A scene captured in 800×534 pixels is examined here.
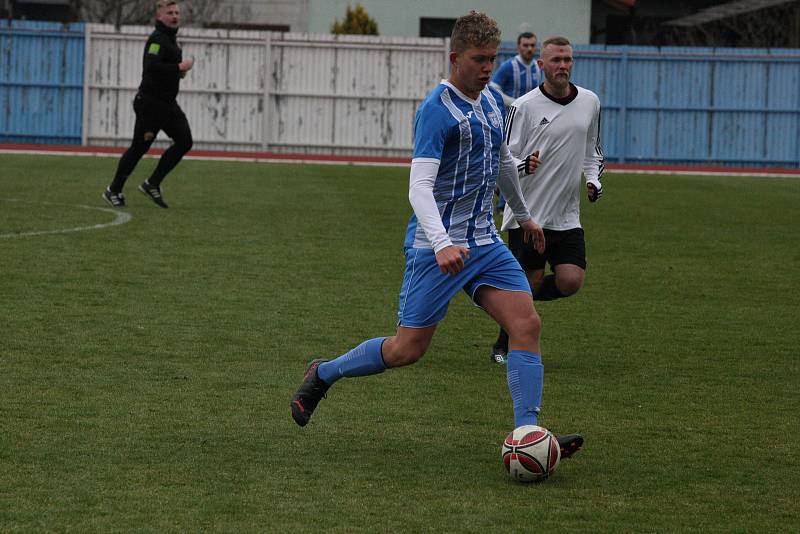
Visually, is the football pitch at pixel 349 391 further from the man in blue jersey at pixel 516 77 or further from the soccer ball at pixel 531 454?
the man in blue jersey at pixel 516 77

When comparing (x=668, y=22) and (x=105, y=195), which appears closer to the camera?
(x=105, y=195)

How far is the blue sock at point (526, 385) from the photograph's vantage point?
18.0ft

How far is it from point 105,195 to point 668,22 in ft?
83.8

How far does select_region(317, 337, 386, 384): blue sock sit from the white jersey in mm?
2112

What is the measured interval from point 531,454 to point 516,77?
11.6 meters

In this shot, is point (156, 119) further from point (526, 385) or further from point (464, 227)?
point (526, 385)

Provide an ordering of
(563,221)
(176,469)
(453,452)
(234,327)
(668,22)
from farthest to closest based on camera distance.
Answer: (668,22), (234,327), (563,221), (453,452), (176,469)

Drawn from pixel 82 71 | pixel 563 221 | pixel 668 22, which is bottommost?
pixel 563 221

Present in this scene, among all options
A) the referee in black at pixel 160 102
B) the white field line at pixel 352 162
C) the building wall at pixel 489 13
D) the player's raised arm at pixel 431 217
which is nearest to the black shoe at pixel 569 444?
the player's raised arm at pixel 431 217

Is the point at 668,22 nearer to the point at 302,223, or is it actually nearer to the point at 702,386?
the point at 302,223

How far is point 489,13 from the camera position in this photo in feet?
120

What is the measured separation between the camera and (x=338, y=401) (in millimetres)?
6672

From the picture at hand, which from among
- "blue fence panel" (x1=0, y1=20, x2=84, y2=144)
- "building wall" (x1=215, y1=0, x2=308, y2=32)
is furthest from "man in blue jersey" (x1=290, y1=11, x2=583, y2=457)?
"building wall" (x1=215, y1=0, x2=308, y2=32)

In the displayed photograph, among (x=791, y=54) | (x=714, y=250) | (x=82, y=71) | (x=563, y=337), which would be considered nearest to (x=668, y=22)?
(x=791, y=54)
